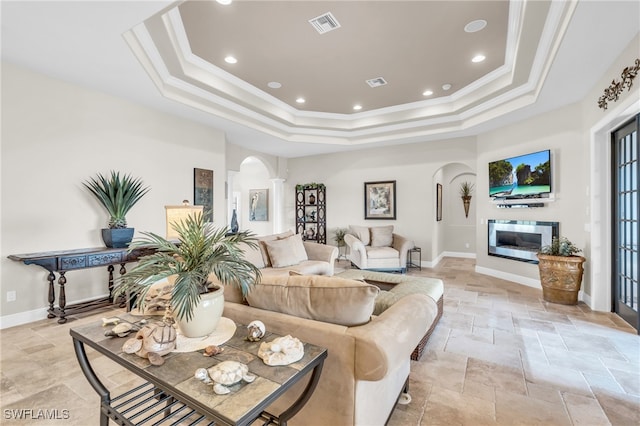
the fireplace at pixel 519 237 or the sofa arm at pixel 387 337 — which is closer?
the sofa arm at pixel 387 337

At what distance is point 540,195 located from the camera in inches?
187

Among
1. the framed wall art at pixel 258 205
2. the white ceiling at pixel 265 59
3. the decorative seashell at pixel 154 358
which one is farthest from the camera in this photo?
the framed wall art at pixel 258 205

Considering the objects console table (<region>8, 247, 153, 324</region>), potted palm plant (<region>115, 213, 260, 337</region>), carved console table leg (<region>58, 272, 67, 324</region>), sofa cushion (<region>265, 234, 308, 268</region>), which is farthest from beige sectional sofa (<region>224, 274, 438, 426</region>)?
carved console table leg (<region>58, 272, 67, 324</region>)

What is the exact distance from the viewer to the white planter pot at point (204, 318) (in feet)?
4.57

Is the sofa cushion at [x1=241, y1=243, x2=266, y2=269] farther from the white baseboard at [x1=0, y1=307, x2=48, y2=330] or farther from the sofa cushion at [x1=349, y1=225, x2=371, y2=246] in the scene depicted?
the sofa cushion at [x1=349, y1=225, x2=371, y2=246]

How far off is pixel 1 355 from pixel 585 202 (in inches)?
269

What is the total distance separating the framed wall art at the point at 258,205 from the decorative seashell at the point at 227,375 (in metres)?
8.66

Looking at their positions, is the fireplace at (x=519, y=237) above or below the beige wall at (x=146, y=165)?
below

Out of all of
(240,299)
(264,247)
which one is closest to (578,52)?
(240,299)

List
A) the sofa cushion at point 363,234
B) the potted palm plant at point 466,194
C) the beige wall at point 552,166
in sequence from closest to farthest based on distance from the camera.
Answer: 1. the beige wall at point 552,166
2. the sofa cushion at point 363,234
3. the potted palm plant at point 466,194

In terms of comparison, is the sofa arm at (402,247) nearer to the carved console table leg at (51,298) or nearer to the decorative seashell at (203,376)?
the decorative seashell at (203,376)

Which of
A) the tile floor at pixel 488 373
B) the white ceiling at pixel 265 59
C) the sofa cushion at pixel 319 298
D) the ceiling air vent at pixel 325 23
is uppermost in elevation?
the ceiling air vent at pixel 325 23

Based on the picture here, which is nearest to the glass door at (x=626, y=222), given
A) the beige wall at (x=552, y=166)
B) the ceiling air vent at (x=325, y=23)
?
the beige wall at (x=552, y=166)

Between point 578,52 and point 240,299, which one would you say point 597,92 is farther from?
point 240,299
